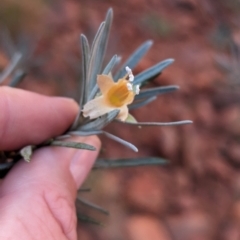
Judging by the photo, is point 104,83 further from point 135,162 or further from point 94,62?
point 135,162

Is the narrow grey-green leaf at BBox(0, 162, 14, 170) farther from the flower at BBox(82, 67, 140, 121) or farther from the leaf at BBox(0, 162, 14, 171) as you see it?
the flower at BBox(82, 67, 140, 121)

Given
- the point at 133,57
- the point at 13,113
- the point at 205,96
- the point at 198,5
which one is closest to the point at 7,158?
the point at 13,113

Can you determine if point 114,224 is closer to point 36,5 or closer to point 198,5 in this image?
point 36,5

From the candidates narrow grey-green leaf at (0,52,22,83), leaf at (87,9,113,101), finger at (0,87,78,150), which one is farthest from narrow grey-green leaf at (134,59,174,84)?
narrow grey-green leaf at (0,52,22,83)

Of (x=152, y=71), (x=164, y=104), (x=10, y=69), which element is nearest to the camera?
(x=152, y=71)

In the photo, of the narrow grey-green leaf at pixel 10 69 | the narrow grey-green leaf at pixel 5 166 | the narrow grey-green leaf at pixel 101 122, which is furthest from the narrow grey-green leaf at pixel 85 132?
the narrow grey-green leaf at pixel 10 69

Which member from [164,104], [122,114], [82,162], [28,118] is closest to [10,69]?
[28,118]

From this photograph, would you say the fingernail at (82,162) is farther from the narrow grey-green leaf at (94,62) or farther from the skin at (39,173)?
the narrow grey-green leaf at (94,62)

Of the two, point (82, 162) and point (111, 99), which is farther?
point (82, 162)
